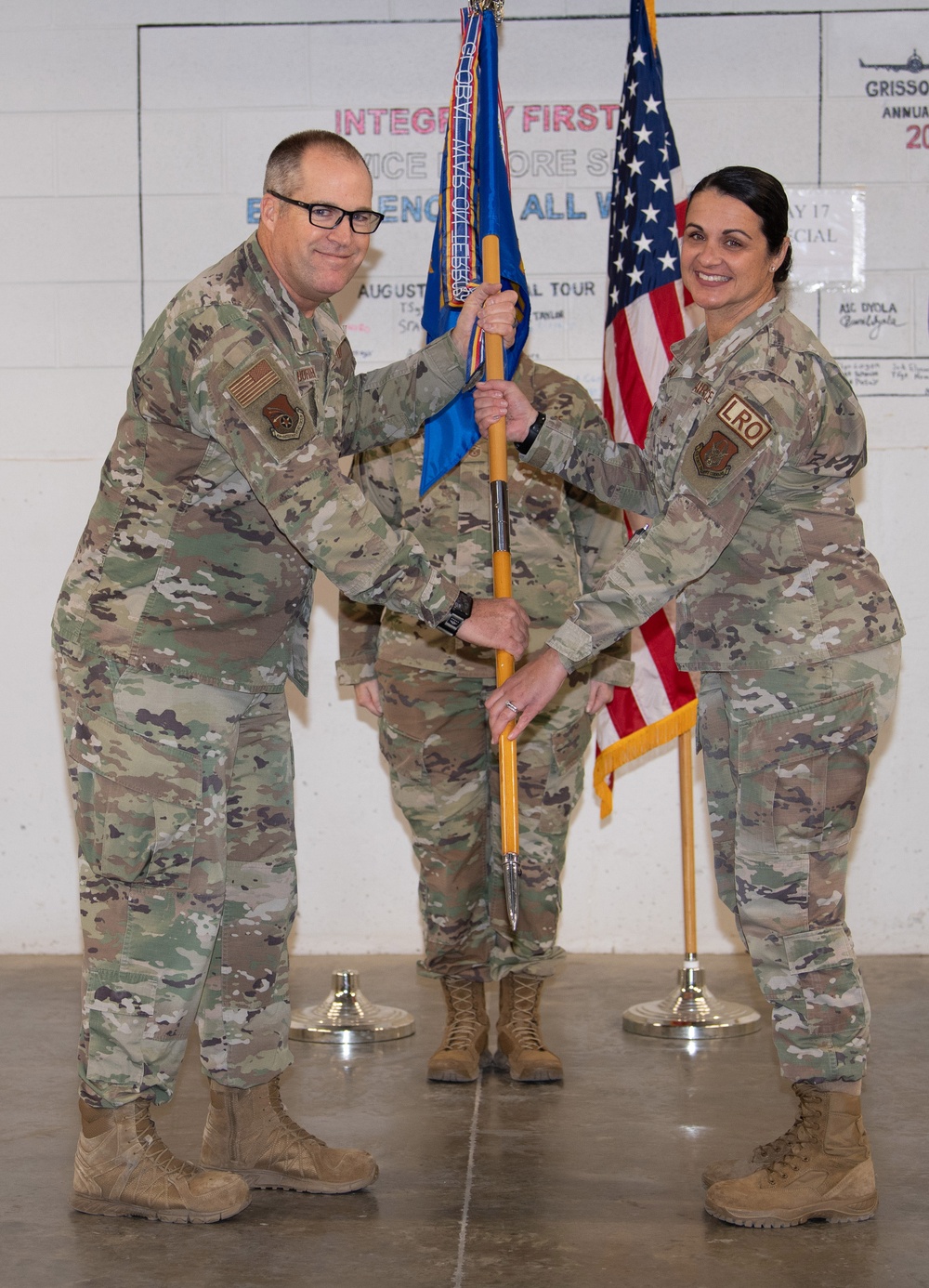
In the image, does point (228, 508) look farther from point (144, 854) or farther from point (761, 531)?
point (761, 531)

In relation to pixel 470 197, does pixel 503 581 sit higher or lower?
lower

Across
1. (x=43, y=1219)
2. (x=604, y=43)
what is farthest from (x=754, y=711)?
(x=604, y=43)

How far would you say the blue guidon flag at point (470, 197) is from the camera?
3.38m

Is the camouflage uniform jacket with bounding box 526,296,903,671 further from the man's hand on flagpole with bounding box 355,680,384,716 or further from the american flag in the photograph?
the american flag

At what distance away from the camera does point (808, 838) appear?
2547mm

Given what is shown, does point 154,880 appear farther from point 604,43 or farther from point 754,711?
point 604,43

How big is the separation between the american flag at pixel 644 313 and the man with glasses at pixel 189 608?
1.38 metres

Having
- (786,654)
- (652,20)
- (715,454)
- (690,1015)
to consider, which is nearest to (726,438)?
(715,454)

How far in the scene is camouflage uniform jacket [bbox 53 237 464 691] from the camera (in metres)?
2.42

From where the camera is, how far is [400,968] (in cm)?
455

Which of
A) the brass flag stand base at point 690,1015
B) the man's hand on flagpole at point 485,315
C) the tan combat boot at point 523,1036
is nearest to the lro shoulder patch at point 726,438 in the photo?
the man's hand on flagpole at point 485,315

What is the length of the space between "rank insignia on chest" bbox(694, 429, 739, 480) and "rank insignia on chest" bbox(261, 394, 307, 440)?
0.69 m

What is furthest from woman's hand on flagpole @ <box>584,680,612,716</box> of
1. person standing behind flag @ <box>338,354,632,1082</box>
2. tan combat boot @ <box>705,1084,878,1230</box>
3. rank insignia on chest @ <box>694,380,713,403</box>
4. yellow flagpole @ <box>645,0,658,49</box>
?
yellow flagpole @ <box>645,0,658,49</box>

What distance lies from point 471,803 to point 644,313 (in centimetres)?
145
